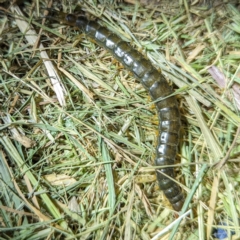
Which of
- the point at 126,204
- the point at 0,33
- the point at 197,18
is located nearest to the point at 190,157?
the point at 126,204

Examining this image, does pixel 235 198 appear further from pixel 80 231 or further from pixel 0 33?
pixel 0 33

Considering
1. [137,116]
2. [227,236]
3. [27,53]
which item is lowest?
[227,236]

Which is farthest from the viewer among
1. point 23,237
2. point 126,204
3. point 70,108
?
point 70,108

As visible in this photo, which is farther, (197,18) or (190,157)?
(197,18)
